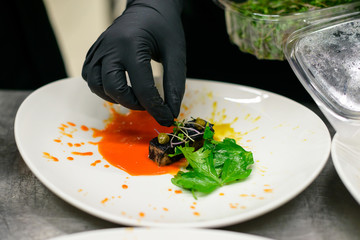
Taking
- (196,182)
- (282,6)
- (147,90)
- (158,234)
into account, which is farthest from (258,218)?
(282,6)

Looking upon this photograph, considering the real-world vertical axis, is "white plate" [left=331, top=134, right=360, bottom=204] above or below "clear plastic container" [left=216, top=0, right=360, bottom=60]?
below

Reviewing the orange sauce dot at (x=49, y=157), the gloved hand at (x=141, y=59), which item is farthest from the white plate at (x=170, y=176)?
the gloved hand at (x=141, y=59)

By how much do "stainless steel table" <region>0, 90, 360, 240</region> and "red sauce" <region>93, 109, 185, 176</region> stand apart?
27 cm

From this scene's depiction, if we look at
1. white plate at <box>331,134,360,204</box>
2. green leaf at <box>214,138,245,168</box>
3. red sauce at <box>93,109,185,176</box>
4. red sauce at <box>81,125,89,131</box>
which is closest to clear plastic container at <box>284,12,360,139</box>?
white plate at <box>331,134,360,204</box>

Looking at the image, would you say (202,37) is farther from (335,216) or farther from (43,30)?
(335,216)

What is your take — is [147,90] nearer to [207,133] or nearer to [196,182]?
[207,133]

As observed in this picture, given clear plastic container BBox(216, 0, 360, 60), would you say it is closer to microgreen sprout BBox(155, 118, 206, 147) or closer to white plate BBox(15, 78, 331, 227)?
white plate BBox(15, 78, 331, 227)

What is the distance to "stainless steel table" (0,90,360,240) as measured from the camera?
→ 1.08 meters

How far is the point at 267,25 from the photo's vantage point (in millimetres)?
1642

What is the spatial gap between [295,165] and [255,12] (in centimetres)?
81

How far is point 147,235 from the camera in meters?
0.92

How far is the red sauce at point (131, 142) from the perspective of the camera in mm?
1359

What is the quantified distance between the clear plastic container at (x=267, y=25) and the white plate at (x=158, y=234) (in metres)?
0.92

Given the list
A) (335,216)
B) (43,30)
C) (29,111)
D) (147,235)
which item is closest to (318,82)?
(335,216)
